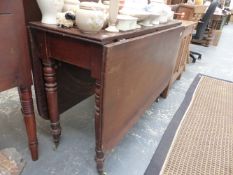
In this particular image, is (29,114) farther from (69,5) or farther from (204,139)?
(204,139)

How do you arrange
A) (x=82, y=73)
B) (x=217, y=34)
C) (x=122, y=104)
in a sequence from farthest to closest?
1. (x=217, y=34)
2. (x=82, y=73)
3. (x=122, y=104)

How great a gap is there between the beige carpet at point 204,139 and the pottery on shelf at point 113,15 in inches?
33.9

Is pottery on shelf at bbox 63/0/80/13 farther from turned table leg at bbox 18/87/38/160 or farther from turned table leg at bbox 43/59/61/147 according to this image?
turned table leg at bbox 18/87/38/160

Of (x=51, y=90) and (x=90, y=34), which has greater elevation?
(x=90, y=34)

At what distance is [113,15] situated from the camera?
3.02 ft

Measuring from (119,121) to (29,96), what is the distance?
0.49 metres

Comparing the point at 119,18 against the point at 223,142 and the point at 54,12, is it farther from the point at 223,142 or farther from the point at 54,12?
the point at 223,142

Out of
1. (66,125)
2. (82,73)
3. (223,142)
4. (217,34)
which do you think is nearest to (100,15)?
(82,73)

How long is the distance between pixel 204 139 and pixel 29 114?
1218 mm

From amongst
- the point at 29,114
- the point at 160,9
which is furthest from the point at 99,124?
the point at 160,9

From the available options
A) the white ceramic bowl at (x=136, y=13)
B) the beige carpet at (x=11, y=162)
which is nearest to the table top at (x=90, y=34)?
the white ceramic bowl at (x=136, y=13)

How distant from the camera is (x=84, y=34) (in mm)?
837

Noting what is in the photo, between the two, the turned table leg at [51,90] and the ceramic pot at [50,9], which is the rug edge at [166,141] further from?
the ceramic pot at [50,9]

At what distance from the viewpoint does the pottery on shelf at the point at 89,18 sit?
32.2 inches
